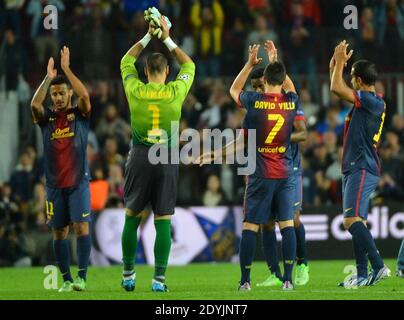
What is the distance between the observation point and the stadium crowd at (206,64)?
21547 millimetres

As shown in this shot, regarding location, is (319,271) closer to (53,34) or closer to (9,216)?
(9,216)

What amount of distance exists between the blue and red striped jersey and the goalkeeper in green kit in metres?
1.03

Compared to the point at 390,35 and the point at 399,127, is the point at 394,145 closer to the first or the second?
the point at 399,127

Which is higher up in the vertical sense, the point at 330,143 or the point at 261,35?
the point at 261,35

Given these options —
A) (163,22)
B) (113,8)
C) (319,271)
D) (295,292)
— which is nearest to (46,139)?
(163,22)

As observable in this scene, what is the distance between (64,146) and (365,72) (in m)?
3.41

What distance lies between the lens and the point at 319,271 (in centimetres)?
1759

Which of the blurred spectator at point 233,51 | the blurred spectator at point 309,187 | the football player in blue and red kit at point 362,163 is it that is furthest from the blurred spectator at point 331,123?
the football player in blue and red kit at point 362,163

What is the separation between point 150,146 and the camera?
13023mm

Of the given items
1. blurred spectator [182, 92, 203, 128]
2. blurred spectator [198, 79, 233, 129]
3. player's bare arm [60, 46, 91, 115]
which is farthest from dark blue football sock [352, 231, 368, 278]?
blurred spectator [182, 92, 203, 128]

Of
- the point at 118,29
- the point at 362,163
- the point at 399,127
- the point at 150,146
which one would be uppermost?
the point at 118,29

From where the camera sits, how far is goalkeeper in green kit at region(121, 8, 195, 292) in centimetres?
1304

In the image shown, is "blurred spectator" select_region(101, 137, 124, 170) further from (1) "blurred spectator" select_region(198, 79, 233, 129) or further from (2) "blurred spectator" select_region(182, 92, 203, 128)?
(1) "blurred spectator" select_region(198, 79, 233, 129)

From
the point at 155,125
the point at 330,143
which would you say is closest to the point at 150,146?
the point at 155,125
